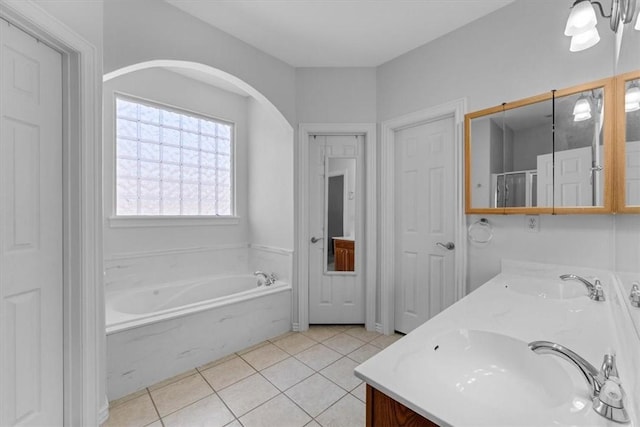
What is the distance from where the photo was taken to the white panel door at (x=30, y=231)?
113 centimetres

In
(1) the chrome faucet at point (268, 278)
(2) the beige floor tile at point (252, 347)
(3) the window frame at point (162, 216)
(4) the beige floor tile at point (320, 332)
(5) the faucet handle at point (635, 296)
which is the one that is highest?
(3) the window frame at point (162, 216)

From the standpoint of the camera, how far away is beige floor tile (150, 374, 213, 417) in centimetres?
167

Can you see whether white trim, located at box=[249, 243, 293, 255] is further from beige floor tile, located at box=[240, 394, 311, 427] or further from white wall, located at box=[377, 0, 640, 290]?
white wall, located at box=[377, 0, 640, 290]

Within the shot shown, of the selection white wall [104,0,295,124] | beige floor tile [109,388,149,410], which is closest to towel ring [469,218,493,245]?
white wall [104,0,295,124]

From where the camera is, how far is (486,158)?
1.90m

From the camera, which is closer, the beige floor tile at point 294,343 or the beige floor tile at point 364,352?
the beige floor tile at point 364,352

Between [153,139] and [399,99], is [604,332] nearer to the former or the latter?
[399,99]

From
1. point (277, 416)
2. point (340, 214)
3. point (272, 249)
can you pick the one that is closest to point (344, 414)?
point (277, 416)

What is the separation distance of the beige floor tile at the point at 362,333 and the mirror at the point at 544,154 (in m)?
1.46

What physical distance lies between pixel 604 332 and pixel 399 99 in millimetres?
2155

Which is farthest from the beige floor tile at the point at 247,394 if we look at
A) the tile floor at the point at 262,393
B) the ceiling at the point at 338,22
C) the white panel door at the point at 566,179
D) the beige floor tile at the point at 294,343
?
the ceiling at the point at 338,22

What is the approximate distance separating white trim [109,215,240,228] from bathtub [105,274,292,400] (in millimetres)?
616

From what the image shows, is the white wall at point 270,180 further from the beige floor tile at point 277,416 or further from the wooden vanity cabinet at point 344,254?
the beige floor tile at point 277,416

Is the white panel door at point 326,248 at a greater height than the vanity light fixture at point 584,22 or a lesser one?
lesser
